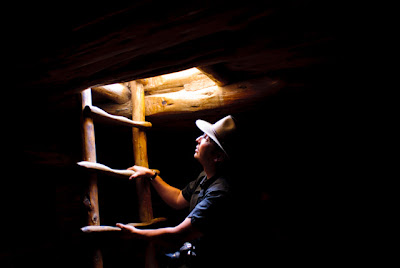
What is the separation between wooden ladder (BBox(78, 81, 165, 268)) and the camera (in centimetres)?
208

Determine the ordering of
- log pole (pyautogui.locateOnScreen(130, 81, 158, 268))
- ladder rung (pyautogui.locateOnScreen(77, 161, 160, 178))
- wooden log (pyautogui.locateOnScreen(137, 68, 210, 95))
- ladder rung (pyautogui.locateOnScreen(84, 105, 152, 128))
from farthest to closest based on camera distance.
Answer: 1. wooden log (pyautogui.locateOnScreen(137, 68, 210, 95))
2. log pole (pyautogui.locateOnScreen(130, 81, 158, 268))
3. ladder rung (pyautogui.locateOnScreen(84, 105, 152, 128))
4. ladder rung (pyautogui.locateOnScreen(77, 161, 160, 178))

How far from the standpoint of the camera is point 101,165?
2174 mm

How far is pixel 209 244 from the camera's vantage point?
2.29 m

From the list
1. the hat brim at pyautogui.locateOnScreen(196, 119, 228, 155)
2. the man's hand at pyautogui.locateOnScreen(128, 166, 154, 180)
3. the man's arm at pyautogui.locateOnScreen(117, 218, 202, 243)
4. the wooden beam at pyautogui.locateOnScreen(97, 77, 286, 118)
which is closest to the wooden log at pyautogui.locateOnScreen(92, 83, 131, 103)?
the wooden beam at pyautogui.locateOnScreen(97, 77, 286, 118)

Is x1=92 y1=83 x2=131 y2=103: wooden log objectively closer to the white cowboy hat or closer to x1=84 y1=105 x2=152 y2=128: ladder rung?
x1=84 y1=105 x2=152 y2=128: ladder rung

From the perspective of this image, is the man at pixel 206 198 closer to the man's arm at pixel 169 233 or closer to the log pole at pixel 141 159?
the man's arm at pixel 169 233

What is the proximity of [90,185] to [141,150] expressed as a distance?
771 mm

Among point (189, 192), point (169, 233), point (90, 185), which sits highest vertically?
point (90, 185)

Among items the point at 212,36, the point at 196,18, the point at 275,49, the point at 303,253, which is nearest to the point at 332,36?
Result: the point at 275,49

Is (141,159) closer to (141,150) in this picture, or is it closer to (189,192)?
(141,150)

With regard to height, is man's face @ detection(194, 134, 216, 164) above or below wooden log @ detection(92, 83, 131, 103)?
below

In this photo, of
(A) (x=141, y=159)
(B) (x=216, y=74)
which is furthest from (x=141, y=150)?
(B) (x=216, y=74)

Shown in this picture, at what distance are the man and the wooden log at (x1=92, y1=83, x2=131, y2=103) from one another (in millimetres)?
904

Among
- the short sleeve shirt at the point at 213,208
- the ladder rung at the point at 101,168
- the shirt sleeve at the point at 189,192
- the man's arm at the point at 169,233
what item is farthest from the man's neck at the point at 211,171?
the ladder rung at the point at 101,168
